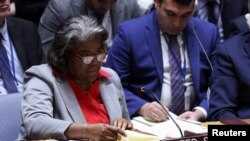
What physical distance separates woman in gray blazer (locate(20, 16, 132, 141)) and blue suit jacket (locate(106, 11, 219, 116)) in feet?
1.65

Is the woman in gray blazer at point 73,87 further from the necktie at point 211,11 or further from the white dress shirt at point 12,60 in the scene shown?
the necktie at point 211,11

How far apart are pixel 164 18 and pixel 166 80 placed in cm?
34

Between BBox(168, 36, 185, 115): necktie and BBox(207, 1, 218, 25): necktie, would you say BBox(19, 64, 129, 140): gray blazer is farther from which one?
BBox(207, 1, 218, 25): necktie

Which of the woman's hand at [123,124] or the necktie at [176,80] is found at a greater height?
the woman's hand at [123,124]

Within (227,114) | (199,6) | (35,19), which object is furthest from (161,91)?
→ (35,19)

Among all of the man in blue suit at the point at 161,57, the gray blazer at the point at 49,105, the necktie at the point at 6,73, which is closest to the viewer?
the gray blazer at the point at 49,105

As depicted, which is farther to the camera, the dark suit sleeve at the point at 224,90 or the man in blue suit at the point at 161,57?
the man in blue suit at the point at 161,57

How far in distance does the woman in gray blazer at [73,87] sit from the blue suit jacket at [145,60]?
503 millimetres

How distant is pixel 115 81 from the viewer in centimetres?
246

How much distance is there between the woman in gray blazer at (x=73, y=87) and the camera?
2166mm

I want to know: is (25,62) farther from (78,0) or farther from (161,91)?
(161,91)

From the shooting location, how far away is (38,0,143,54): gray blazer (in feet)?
11.8

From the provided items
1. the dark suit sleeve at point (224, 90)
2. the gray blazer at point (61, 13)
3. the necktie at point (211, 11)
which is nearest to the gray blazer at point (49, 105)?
the dark suit sleeve at point (224, 90)

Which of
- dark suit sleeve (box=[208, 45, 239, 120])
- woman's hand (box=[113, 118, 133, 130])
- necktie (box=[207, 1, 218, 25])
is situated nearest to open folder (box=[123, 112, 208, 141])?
woman's hand (box=[113, 118, 133, 130])
